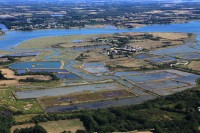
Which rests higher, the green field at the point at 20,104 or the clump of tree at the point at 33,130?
the clump of tree at the point at 33,130

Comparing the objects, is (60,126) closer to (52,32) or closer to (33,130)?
(33,130)

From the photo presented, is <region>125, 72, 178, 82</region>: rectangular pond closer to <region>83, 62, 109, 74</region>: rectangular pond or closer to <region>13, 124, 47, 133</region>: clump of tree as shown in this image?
<region>83, 62, 109, 74</region>: rectangular pond

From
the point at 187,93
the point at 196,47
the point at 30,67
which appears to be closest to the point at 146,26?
the point at 196,47

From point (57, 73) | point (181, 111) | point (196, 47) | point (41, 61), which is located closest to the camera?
point (181, 111)

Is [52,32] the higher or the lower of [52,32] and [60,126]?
the lower

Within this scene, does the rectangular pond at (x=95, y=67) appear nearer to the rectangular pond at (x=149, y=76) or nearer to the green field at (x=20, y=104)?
the rectangular pond at (x=149, y=76)

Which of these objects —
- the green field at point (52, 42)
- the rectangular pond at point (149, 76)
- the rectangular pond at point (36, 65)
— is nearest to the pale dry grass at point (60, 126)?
the rectangular pond at point (149, 76)

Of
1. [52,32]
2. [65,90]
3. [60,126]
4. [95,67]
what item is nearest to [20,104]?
[65,90]

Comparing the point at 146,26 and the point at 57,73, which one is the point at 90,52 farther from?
the point at 146,26
